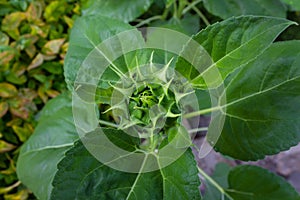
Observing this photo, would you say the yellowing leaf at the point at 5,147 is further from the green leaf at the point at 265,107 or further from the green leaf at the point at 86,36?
the green leaf at the point at 265,107

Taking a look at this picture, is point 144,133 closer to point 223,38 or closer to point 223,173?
point 223,38

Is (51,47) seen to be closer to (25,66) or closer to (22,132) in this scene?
(25,66)

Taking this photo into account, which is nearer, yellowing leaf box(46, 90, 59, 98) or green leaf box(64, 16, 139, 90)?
green leaf box(64, 16, 139, 90)

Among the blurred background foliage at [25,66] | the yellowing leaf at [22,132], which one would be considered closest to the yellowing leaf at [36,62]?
the blurred background foliage at [25,66]

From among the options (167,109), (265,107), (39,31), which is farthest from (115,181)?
(39,31)

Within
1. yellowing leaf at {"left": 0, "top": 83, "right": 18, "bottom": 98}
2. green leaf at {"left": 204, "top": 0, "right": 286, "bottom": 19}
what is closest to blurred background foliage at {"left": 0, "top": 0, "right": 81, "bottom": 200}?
yellowing leaf at {"left": 0, "top": 83, "right": 18, "bottom": 98}

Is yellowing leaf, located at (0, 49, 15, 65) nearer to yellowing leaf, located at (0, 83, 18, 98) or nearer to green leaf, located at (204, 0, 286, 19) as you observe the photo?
yellowing leaf, located at (0, 83, 18, 98)
